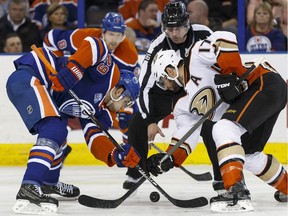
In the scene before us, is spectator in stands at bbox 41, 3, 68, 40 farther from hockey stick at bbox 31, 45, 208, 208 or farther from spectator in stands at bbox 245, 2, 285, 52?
hockey stick at bbox 31, 45, 208, 208

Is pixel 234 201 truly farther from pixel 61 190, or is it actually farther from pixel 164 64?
pixel 61 190

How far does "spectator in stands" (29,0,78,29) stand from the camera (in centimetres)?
761

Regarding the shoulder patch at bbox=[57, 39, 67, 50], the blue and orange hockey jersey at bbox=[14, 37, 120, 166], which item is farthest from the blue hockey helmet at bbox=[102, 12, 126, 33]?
the blue and orange hockey jersey at bbox=[14, 37, 120, 166]

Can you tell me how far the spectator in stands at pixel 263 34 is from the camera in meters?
7.34

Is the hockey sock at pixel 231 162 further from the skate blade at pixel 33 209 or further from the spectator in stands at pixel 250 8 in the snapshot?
the spectator in stands at pixel 250 8

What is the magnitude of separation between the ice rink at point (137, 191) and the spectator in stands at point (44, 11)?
3.96 ft

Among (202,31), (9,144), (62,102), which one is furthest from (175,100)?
(9,144)

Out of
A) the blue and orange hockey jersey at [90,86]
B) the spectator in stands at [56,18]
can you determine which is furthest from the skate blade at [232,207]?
the spectator in stands at [56,18]

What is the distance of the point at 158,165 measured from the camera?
5121 millimetres

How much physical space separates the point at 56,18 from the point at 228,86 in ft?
9.74

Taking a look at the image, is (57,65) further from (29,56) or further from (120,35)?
(120,35)

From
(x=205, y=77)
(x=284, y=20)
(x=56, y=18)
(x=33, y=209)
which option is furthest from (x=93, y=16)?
(x=33, y=209)

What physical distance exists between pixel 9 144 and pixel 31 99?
2336 millimetres

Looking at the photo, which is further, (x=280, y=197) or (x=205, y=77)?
(x=280, y=197)
